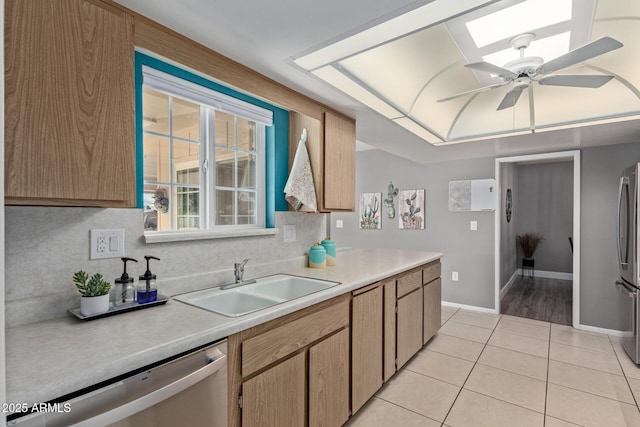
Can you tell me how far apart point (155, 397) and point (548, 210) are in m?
7.50

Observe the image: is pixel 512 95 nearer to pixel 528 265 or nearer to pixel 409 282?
pixel 409 282

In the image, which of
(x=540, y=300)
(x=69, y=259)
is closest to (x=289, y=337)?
(x=69, y=259)

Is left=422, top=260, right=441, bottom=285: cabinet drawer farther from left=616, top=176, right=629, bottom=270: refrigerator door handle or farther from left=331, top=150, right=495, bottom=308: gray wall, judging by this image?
left=616, top=176, right=629, bottom=270: refrigerator door handle

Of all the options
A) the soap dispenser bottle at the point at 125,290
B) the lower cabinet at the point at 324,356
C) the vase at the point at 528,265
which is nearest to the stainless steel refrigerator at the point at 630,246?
the lower cabinet at the point at 324,356

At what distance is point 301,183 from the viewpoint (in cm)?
227

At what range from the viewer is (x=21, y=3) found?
3.08 ft

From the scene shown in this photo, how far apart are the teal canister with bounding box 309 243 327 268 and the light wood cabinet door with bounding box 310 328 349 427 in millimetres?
669

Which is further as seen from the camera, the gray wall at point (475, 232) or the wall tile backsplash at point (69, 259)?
the gray wall at point (475, 232)

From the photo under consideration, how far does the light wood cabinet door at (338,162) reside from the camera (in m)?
2.41

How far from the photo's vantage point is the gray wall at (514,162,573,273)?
6.14 metres

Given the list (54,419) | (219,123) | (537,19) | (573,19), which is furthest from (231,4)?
(573,19)

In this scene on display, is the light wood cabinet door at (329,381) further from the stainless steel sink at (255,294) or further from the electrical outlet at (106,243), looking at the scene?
the electrical outlet at (106,243)

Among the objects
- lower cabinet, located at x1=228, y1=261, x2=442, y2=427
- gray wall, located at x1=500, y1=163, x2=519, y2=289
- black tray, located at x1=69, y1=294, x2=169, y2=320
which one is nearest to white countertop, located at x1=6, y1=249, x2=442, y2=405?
black tray, located at x1=69, y1=294, x2=169, y2=320

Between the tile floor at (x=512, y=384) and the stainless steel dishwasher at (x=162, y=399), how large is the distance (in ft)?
4.09
